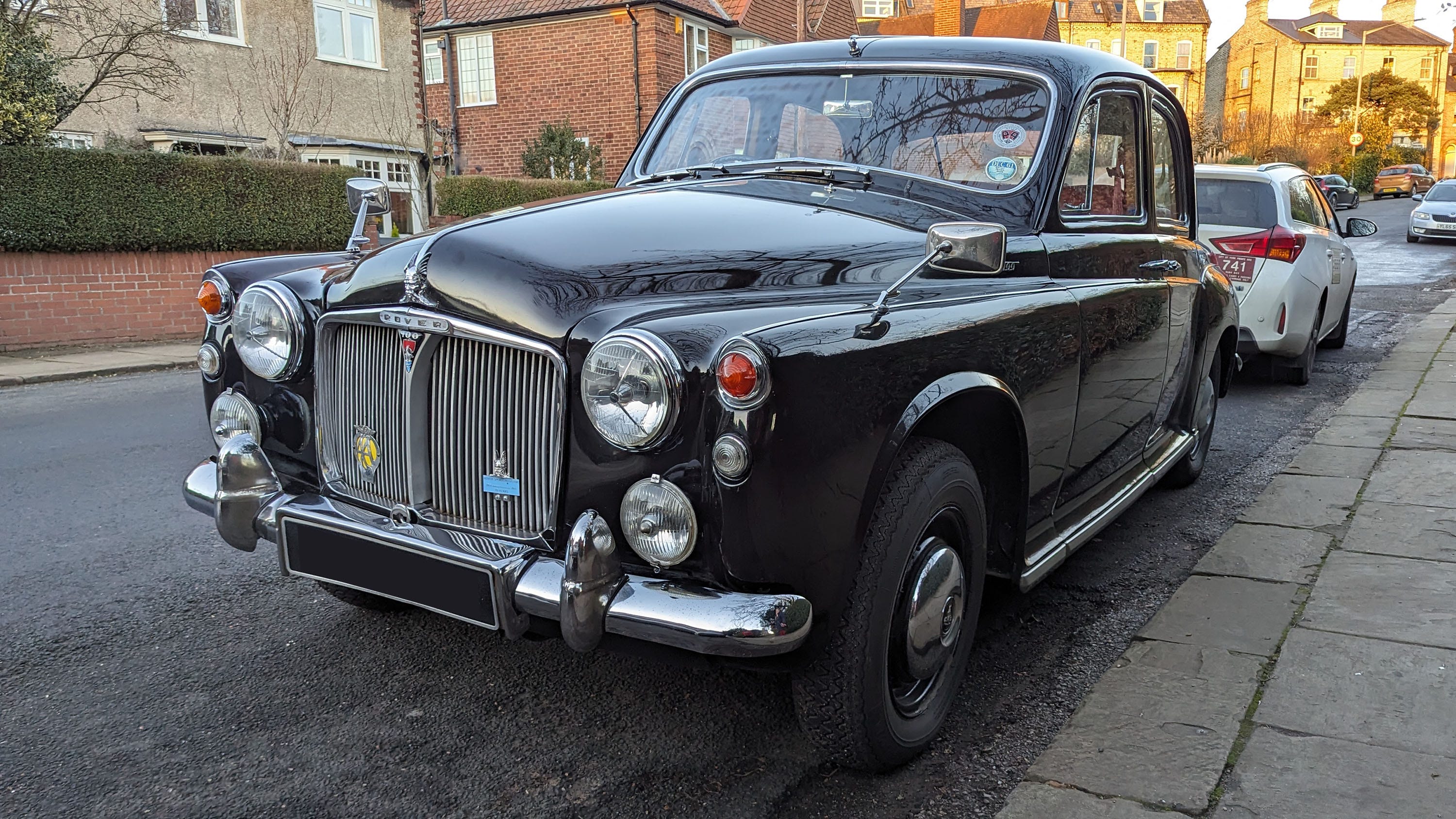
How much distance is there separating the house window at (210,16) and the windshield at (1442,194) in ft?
81.9

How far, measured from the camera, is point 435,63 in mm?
27453

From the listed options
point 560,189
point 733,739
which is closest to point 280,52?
point 560,189

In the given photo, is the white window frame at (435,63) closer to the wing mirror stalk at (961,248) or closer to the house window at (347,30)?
the house window at (347,30)

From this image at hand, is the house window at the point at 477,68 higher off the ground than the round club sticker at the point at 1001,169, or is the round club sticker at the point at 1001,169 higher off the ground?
the house window at the point at 477,68

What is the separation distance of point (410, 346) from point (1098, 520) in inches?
90.1

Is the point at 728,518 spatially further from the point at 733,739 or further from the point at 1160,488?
the point at 1160,488

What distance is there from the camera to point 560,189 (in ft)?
60.2

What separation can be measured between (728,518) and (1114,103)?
2.53m

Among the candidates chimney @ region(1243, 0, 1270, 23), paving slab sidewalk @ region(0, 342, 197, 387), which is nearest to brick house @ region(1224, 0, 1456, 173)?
chimney @ region(1243, 0, 1270, 23)

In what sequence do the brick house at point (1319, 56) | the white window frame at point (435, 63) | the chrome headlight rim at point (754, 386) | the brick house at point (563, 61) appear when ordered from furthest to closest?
the brick house at point (1319, 56), the white window frame at point (435, 63), the brick house at point (563, 61), the chrome headlight rim at point (754, 386)

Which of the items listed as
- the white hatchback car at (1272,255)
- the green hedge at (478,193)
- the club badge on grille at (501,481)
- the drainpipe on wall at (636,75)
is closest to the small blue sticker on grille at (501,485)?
the club badge on grille at (501,481)

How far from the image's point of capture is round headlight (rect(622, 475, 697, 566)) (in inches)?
84.5

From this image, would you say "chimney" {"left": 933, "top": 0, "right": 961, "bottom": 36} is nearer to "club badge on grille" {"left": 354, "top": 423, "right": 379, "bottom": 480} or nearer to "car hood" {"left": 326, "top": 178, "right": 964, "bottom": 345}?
"car hood" {"left": 326, "top": 178, "right": 964, "bottom": 345}

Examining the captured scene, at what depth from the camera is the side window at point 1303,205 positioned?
7.90 m
